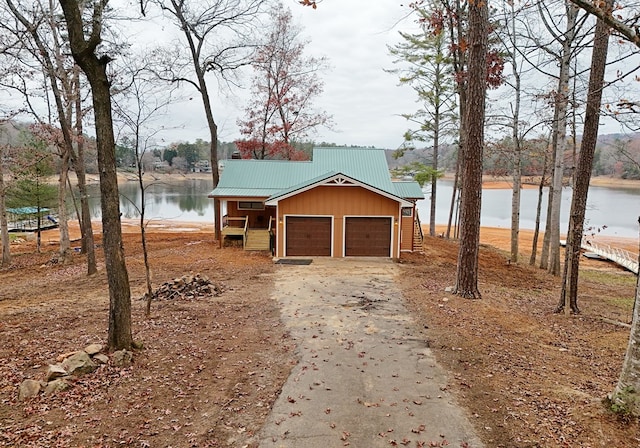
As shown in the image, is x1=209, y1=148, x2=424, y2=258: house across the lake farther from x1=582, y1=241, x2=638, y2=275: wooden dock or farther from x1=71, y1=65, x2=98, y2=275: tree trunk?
x1=582, y1=241, x2=638, y2=275: wooden dock

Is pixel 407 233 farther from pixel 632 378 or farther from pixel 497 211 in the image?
pixel 497 211

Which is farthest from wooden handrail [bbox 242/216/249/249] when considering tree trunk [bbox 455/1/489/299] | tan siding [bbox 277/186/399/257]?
tree trunk [bbox 455/1/489/299]

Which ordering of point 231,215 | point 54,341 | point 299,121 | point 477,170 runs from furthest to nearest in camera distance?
point 299,121 < point 231,215 < point 477,170 < point 54,341

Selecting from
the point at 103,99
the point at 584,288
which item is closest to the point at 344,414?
the point at 103,99

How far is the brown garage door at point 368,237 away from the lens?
16625mm

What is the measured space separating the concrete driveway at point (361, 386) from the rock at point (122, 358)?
94.2 inches

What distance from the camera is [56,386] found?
493 cm

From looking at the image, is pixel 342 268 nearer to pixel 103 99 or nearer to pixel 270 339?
pixel 270 339

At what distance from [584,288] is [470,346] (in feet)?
31.6

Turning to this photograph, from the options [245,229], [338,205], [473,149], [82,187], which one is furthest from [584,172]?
[82,187]

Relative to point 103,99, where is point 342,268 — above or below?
below

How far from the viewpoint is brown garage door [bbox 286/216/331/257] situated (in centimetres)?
1664

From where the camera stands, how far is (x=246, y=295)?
10641mm

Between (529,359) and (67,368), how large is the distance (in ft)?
22.1
